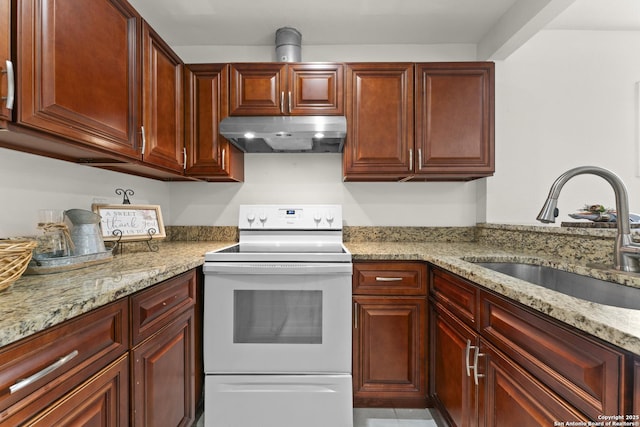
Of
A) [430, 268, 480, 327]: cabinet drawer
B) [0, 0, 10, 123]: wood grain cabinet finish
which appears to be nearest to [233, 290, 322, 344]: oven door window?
[430, 268, 480, 327]: cabinet drawer

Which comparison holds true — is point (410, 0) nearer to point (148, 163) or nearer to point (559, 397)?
point (148, 163)

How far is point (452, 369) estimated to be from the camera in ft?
4.64

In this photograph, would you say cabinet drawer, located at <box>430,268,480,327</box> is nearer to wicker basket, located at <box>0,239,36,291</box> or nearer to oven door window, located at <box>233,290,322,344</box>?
oven door window, located at <box>233,290,322,344</box>

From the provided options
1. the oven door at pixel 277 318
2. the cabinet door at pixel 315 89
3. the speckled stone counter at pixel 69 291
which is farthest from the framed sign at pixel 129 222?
the cabinet door at pixel 315 89

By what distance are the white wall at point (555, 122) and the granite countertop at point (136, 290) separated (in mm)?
891

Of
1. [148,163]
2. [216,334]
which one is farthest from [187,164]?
[216,334]

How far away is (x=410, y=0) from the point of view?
71.6 inches

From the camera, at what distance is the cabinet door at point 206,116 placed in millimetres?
1973

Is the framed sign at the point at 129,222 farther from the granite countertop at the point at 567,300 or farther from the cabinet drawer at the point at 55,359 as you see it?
the granite countertop at the point at 567,300

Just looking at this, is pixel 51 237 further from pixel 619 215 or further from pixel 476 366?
pixel 619 215

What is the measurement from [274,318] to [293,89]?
1.40 meters

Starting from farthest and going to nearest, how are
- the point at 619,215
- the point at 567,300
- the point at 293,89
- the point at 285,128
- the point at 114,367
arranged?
the point at 293,89 < the point at 285,128 < the point at 619,215 < the point at 114,367 < the point at 567,300

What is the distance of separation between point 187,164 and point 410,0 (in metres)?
1.70

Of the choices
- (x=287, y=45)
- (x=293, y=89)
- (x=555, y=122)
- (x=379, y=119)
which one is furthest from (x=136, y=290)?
(x=555, y=122)
